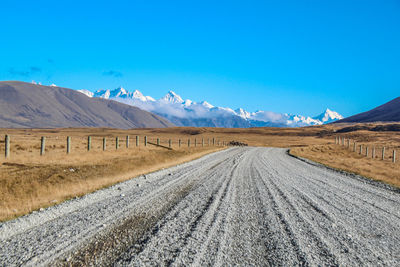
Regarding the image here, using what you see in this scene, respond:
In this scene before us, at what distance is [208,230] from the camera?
660cm

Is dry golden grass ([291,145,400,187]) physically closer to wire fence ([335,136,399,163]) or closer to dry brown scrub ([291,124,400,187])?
dry brown scrub ([291,124,400,187])

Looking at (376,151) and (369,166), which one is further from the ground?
(376,151)

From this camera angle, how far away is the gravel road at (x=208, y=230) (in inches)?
205

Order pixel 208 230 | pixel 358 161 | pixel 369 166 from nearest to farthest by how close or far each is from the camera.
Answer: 1. pixel 208 230
2. pixel 369 166
3. pixel 358 161

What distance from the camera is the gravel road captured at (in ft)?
17.1

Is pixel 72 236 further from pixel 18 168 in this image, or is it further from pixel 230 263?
pixel 18 168

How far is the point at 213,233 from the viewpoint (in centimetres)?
641

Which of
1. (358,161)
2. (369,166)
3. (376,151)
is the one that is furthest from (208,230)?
(376,151)

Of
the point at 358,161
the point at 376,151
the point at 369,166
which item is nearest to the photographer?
the point at 369,166

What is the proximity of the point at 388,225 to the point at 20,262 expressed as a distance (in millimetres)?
8050

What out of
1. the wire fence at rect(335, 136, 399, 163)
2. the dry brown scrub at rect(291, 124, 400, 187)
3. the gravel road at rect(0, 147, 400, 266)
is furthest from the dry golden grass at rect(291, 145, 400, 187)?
the gravel road at rect(0, 147, 400, 266)

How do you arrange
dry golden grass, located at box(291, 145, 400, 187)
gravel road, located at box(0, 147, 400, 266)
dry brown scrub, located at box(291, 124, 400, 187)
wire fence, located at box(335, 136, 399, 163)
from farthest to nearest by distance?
1. wire fence, located at box(335, 136, 399, 163)
2. dry brown scrub, located at box(291, 124, 400, 187)
3. dry golden grass, located at box(291, 145, 400, 187)
4. gravel road, located at box(0, 147, 400, 266)

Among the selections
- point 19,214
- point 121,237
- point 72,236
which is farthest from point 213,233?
point 19,214

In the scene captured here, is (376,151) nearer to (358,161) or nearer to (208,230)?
(358,161)
